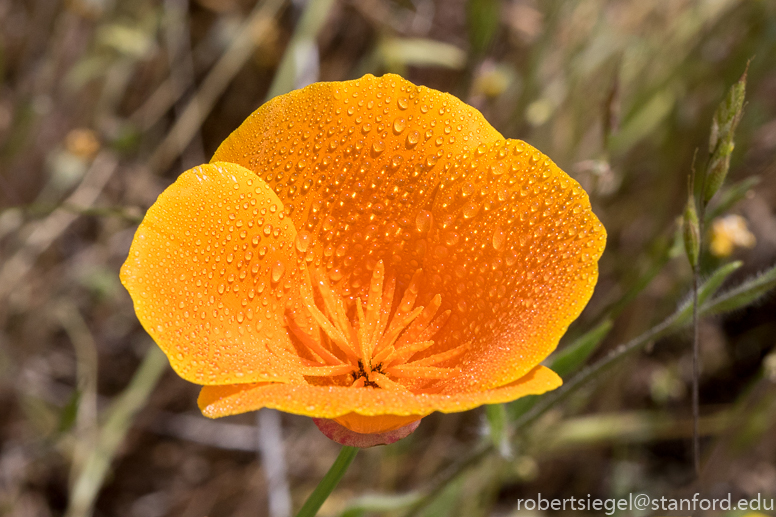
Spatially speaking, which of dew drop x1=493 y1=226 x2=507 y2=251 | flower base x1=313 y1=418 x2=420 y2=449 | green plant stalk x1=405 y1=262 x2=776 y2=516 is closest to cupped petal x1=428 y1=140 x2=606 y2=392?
dew drop x1=493 y1=226 x2=507 y2=251

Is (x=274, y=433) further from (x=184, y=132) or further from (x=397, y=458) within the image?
(x=184, y=132)

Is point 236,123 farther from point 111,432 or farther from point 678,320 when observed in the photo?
point 678,320

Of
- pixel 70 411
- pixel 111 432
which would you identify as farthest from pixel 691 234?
pixel 111 432

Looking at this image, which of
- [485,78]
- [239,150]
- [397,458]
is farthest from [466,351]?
[397,458]

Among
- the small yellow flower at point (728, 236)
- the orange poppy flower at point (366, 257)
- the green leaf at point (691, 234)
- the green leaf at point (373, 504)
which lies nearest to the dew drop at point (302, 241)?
the orange poppy flower at point (366, 257)

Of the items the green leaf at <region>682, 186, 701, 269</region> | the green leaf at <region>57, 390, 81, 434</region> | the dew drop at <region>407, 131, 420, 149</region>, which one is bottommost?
the green leaf at <region>57, 390, 81, 434</region>

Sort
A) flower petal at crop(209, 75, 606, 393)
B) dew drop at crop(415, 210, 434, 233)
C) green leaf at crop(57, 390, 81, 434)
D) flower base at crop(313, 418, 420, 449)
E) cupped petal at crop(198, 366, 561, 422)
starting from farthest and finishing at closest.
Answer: green leaf at crop(57, 390, 81, 434) < dew drop at crop(415, 210, 434, 233) < flower petal at crop(209, 75, 606, 393) < flower base at crop(313, 418, 420, 449) < cupped petal at crop(198, 366, 561, 422)

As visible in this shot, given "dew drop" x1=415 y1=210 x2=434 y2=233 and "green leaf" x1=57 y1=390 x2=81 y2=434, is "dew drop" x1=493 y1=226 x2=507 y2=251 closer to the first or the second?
"dew drop" x1=415 y1=210 x2=434 y2=233
